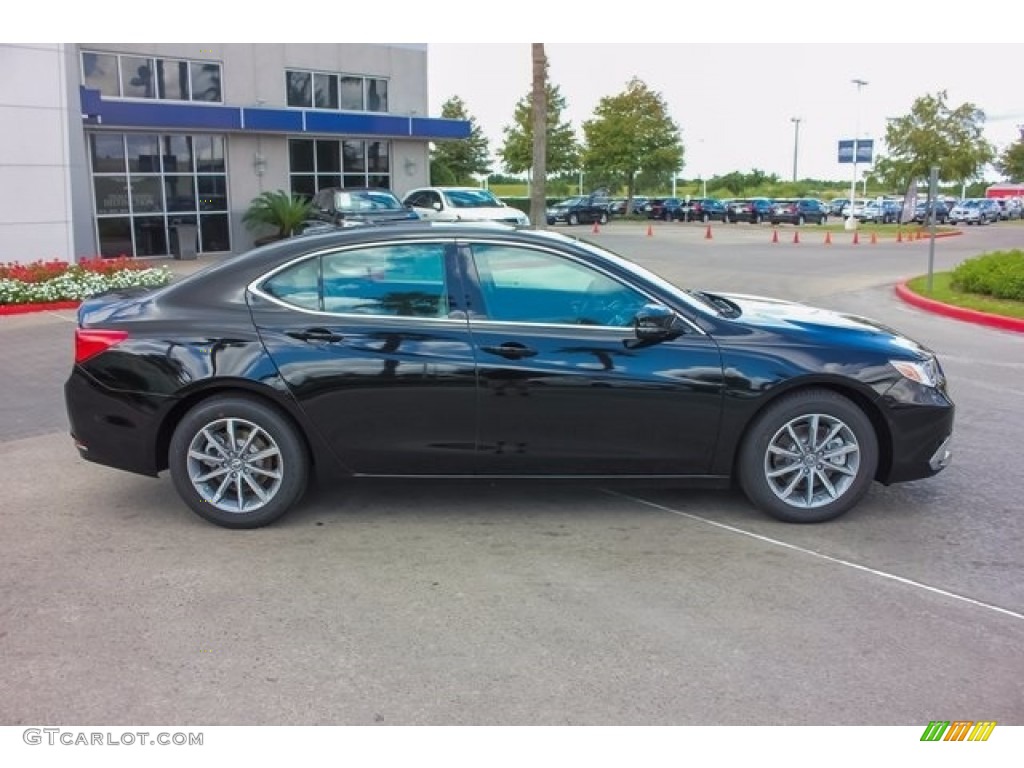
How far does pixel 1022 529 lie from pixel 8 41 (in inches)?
595

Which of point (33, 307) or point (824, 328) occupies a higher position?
point (824, 328)

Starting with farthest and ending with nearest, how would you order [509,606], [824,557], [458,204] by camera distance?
[458,204] < [824,557] < [509,606]

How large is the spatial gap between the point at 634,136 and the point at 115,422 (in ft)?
174

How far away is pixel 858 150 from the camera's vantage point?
40938 millimetres

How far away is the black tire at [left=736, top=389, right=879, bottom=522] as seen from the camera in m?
4.79

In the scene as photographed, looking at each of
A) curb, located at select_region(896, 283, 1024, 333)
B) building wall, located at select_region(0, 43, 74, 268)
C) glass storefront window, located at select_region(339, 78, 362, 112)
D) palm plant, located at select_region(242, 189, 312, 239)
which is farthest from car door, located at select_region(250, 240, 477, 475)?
glass storefront window, located at select_region(339, 78, 362, 112)

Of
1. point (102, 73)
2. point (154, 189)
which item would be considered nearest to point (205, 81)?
point (102, 73)

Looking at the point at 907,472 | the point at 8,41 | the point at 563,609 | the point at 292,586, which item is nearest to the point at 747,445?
the point at 907,472

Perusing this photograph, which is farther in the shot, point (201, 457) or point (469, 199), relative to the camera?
Result: point (469, 199)

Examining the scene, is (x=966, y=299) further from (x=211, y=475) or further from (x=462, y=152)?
(x=462, y=152)

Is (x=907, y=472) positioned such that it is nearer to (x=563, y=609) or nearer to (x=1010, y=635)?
(x=1010, y=635)

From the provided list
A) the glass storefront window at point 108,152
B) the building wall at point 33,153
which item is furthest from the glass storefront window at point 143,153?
the building wall at point 33,153

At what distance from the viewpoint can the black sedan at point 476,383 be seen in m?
4.73

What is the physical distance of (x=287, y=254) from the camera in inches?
194
